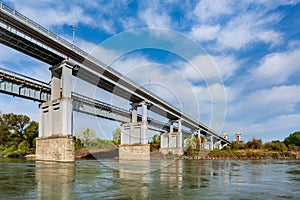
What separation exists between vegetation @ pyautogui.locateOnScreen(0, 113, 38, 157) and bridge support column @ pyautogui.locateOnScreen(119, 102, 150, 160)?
3044 cm

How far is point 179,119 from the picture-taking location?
399ft

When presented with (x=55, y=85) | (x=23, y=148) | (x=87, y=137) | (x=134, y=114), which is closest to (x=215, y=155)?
(x=134, y=114)

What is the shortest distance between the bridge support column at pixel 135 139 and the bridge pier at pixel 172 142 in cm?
2934

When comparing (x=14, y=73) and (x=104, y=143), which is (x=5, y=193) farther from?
(x=104, y=143)

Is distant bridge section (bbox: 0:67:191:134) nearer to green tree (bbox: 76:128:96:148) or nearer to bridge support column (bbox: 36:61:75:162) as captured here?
bridge support column (bbox: 36:61:75:162)

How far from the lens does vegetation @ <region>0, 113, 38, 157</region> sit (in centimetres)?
8619

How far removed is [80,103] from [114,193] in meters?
57.8

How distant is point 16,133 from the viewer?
92875mm

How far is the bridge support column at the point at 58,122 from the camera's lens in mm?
49406

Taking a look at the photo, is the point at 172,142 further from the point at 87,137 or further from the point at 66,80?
the point at 66,80

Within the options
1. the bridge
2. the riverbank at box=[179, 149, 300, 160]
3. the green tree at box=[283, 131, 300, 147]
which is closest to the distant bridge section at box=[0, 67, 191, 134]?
the bridge

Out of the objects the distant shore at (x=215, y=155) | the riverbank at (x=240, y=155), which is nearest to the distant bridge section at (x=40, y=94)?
the distant shore at (x=215, y=155)

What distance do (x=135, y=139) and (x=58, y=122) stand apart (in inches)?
1588

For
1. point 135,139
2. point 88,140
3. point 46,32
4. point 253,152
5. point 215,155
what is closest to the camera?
point 46,32
